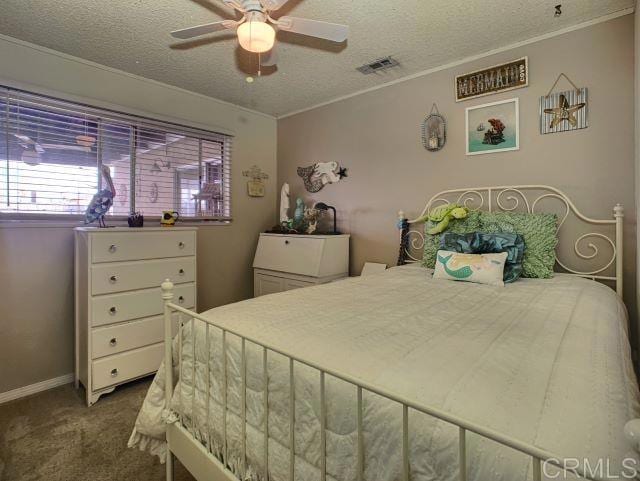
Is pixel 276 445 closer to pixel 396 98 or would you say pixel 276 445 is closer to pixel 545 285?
pixel 545 285

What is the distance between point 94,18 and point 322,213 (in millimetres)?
2189

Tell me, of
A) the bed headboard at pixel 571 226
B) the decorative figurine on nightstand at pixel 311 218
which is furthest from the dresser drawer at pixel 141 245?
the bed headboard at pixel 571 226

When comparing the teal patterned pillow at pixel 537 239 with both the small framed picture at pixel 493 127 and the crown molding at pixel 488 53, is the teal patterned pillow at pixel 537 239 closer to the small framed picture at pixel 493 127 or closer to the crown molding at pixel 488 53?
the small framed picture at pixel 493 127

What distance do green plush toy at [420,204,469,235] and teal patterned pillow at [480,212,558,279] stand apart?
0.26 meters

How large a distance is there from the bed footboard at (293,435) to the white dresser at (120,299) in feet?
3.51

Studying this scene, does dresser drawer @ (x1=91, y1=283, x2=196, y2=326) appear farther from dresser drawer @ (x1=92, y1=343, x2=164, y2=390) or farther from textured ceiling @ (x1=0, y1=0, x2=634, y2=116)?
textured ceiling @ (x1=0, y1=0, x2=634, y2=116)

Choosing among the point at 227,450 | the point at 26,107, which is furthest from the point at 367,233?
the point at 26,107

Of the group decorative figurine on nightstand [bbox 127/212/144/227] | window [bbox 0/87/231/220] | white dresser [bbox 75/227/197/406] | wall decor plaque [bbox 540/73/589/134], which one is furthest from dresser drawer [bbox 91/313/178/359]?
wall decor plaque [bbox 540/73/589/134]

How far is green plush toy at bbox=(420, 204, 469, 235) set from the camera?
2258 mm

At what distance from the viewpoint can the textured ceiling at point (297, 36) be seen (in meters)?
1.86

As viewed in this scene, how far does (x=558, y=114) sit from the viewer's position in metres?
2.12

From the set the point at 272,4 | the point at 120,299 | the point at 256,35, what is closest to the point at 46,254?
the point at 120,299

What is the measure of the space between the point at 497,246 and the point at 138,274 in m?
2.33

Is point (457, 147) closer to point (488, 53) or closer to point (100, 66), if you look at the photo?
point (488, 53)
